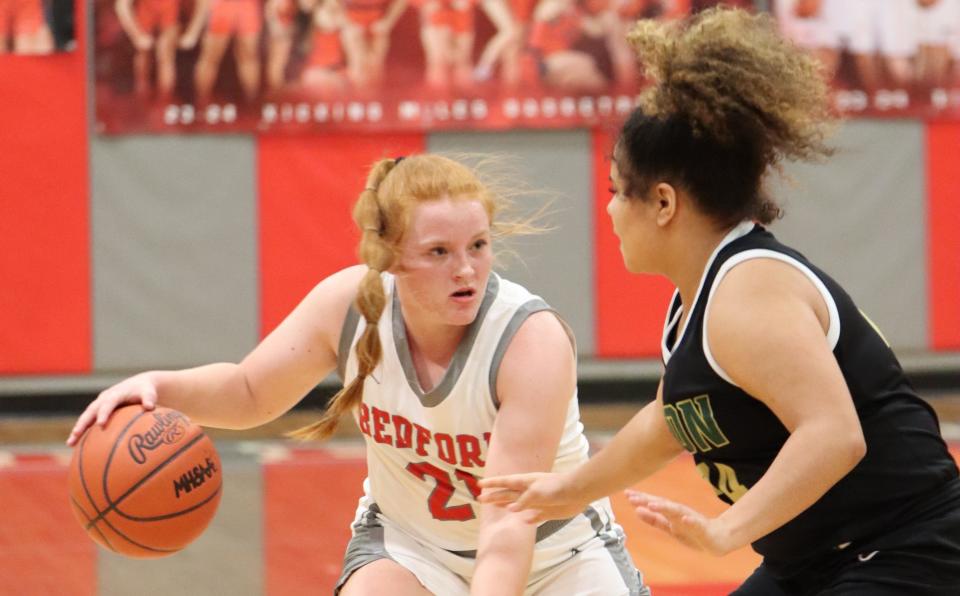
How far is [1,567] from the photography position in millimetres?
4461

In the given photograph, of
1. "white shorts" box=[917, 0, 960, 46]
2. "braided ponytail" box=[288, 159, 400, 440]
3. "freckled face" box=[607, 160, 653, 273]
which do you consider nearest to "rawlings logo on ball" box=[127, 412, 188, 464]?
"braided ponytail" box=[288, 159, 400, 440]

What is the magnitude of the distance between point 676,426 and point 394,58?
573 cm

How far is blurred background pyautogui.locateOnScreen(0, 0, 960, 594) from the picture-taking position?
758cm

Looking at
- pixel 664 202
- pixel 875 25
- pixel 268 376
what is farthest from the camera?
pixel 875 25

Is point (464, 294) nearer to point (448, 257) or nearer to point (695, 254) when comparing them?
point (448, 257)

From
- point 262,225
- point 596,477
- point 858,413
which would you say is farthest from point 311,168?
point 858,413

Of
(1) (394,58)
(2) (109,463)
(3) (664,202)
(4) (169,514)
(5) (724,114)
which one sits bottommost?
(4) (169,514)

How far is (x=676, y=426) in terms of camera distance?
7.29 feet

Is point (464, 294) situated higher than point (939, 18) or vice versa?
point (939, 18)

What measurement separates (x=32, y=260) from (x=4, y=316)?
37 centimetres

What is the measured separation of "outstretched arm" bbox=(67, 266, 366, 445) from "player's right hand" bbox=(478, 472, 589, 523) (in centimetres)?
76

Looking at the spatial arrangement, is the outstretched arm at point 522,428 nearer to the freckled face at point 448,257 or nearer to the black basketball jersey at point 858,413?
the freckled face at point 448,257

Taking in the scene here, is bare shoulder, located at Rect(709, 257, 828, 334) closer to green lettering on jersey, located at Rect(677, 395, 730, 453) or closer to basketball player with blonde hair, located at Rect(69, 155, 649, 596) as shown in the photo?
green lettering on jersey, located at Rect(677, 395, 730, 453)

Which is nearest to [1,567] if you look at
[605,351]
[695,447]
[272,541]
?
[272,541]
